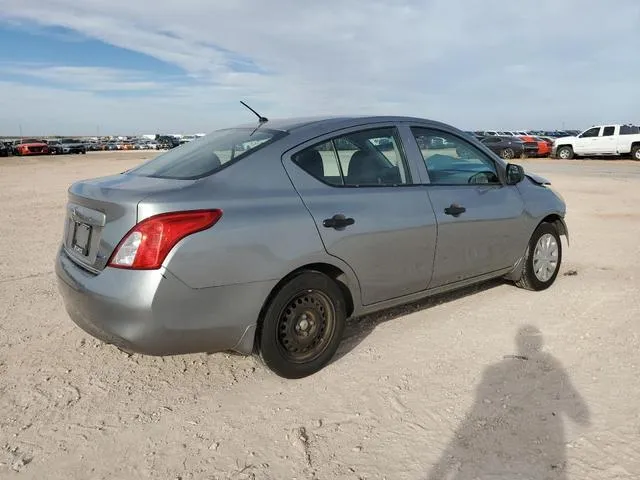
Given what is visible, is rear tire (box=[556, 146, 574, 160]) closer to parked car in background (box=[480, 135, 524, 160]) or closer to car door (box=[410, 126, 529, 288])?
parked car in background (box=[480, 135, 524, 160])

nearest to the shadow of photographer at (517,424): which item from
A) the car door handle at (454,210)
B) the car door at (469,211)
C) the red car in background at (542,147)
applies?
the car door at (469,211)

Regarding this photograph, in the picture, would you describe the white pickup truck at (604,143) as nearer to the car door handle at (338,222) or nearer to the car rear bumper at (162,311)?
the car door handle at (338,222)

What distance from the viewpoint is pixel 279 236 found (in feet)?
10.5

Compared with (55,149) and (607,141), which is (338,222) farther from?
(55,149)

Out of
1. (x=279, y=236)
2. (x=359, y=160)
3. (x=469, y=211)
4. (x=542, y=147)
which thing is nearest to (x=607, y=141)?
(x=542, y=147)

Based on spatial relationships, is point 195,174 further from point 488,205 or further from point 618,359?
point 618,359

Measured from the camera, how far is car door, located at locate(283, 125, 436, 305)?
3.46 m

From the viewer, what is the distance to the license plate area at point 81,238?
10.6 ft

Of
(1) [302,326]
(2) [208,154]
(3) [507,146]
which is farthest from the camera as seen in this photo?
(3) [507,146]

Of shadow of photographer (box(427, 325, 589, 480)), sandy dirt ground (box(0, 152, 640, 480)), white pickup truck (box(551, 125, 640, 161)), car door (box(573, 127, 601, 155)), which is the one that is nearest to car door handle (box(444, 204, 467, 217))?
sandy dirt ground (box(0, 152, 640, 480))

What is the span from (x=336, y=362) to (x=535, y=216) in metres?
2.45

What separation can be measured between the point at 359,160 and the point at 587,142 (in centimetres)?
2849

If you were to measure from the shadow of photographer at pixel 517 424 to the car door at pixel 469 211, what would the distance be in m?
0.88

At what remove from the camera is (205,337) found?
308 cm
